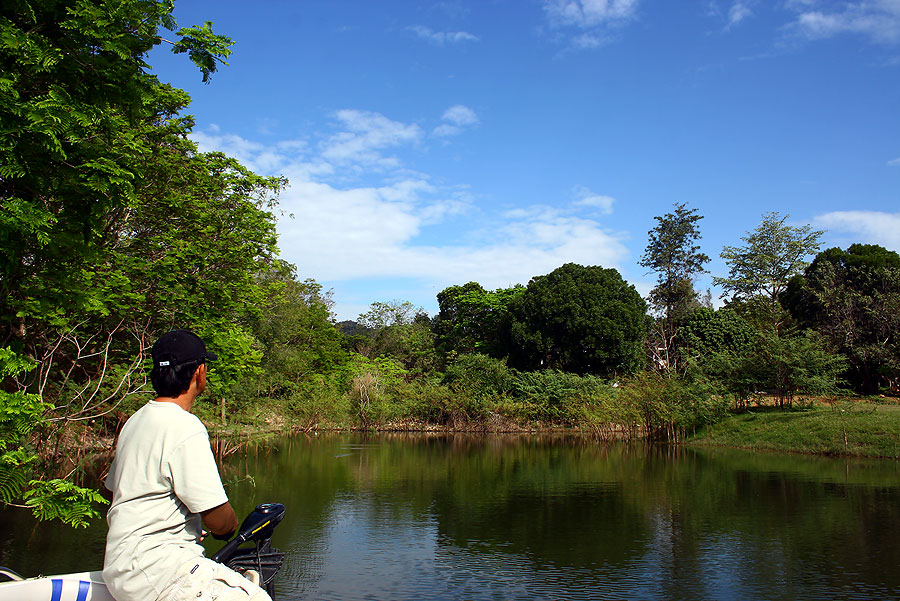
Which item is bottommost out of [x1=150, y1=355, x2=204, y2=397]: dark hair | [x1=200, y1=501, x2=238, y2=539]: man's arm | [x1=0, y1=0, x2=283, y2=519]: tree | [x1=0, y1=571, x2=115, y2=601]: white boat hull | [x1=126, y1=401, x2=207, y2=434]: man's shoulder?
[x1=0, y1=571, x2=115, y2=601]: white boat hull

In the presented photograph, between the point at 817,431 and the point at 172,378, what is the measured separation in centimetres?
2265

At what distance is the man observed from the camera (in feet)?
7.74

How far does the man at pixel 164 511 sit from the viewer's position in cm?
236

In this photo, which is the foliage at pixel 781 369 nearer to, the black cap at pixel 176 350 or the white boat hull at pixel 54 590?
the black cap at pixel 176 350

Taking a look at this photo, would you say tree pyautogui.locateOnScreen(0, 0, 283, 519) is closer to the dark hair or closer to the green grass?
the dark hair

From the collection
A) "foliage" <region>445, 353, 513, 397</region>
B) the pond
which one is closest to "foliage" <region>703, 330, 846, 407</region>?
the pond

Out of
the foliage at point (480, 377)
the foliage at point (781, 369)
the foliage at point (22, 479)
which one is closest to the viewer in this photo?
the foliage at point (22, 479)

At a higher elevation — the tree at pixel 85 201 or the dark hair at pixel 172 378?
the tree at pixel 85 201

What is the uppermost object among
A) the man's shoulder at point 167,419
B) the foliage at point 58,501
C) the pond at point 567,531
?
the man's shoulder at point 167,419

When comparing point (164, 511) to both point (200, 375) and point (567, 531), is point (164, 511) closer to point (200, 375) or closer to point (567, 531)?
point (200, 375)

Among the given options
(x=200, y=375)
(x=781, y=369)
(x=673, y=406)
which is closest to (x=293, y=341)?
(x=673, y=406)

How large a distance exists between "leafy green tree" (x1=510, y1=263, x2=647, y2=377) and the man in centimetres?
3070

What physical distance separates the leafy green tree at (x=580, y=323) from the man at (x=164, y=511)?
1209 inches

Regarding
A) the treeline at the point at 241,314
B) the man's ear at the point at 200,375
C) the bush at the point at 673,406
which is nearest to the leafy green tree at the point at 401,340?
the treeline at the point at 241,314
